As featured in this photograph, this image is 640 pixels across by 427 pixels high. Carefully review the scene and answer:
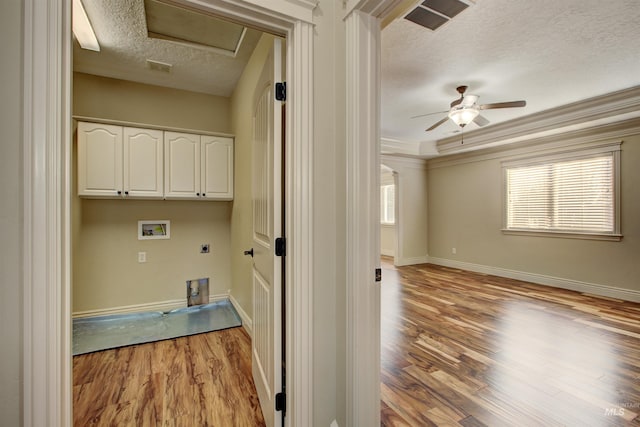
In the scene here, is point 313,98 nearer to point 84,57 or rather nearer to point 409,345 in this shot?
point 409,345

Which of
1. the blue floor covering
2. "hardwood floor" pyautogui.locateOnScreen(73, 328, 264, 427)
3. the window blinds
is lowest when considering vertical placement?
"hardwood floor" pyautogui.locateOnScreen(73, 328, 264, 427)

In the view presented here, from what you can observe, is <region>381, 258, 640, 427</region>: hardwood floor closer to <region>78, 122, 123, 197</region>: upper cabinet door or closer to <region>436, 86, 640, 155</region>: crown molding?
<region>436, 86, 640, 155</region>: crown molding

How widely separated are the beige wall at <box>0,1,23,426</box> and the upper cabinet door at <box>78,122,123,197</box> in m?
2.44

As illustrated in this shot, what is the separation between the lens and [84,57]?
2.77 meters

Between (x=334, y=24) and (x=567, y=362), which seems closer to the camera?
(x=334, y=24)

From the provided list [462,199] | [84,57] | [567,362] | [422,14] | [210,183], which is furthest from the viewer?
[462,199]

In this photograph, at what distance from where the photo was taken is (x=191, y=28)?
7.57 ft

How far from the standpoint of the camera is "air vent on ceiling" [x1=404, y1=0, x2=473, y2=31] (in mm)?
1971

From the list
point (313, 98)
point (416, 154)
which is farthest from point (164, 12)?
point (416, 154)

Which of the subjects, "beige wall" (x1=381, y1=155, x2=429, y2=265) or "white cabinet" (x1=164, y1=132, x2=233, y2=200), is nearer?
"white cabinet" (x1=164, y1=132, x2=233, y2=200)

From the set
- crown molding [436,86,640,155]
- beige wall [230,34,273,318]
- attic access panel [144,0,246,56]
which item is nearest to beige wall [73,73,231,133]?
beige wall [230,34,273,318]

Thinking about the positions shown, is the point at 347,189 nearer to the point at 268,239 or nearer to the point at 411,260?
the point at 268,239

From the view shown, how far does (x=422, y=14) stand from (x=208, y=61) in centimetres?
205

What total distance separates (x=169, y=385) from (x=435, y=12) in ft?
10.8
